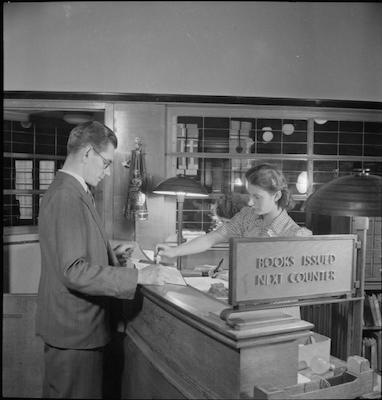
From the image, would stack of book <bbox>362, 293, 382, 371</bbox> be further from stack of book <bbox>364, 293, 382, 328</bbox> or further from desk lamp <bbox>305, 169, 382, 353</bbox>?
desk lamp <bbox>305, 169, 382, 353</bbox>

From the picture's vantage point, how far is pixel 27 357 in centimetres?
336

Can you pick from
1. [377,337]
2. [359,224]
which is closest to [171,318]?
[359,224]

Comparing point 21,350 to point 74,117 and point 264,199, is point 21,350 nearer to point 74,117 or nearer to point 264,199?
point 74,117

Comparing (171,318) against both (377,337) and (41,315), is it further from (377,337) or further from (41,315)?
(377,337)

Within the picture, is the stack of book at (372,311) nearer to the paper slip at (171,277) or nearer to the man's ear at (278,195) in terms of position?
the man's ear at (278,195)

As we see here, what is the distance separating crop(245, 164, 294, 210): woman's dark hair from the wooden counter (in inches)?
45.3

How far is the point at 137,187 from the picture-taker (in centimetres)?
390

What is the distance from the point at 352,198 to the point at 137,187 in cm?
266

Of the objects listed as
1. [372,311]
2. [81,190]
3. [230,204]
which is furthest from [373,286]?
[81,190]

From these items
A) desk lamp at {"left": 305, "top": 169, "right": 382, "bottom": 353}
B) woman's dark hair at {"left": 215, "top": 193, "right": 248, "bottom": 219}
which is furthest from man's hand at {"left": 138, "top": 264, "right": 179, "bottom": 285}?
woman's dark hair at {"left": 215, "top": 193, "right": 248, "bottom": 219}

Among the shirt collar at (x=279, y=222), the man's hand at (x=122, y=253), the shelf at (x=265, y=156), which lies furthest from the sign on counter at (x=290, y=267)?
the shelf at (x=265, y=156)

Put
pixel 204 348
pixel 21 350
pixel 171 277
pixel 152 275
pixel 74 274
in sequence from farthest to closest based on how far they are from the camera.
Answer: pixel 21 350 → pixel 171 277 → pixel 152 275 → pixel 74 274 → pixel 204 348

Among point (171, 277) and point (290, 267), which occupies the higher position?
point (290, 267)

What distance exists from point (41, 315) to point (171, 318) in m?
0.64
